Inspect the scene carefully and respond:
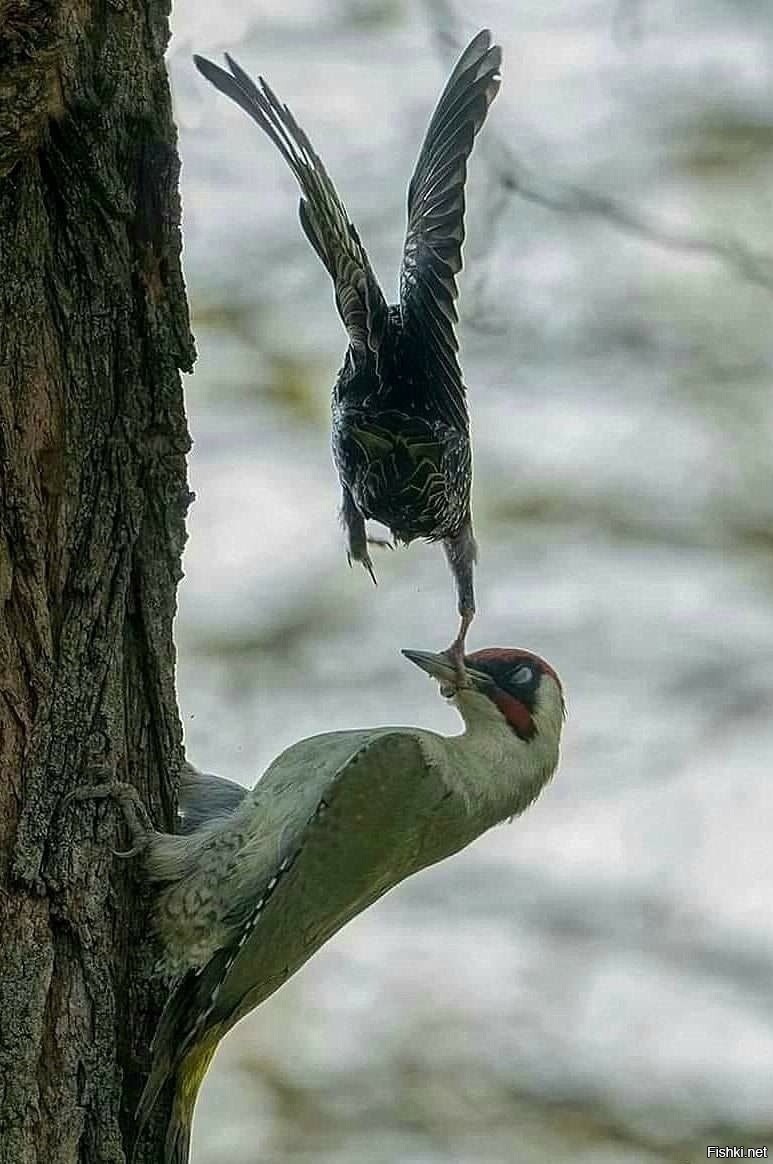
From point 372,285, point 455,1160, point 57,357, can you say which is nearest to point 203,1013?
point 57,357

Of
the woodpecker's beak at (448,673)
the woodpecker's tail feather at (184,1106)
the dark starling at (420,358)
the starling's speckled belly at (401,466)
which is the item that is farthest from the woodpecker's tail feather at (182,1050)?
the starling's speckled belly at (401,466)

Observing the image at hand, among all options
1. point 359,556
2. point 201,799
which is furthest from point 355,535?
point 201,799

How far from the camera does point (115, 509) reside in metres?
3.03

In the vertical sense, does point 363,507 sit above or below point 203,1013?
above

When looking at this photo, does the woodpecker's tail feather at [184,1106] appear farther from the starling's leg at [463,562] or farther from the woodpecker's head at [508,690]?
the starling's leg at [463,562]

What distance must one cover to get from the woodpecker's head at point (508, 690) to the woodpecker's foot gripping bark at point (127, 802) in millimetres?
1176

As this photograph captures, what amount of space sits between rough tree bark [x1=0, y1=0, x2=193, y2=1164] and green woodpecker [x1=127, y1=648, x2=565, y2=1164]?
0.26ft

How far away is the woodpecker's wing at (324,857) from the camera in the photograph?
320cm

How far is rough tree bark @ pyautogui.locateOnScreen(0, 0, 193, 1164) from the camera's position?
9.02ft

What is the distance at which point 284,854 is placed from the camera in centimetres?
344

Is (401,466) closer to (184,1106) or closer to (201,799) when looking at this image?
(201,799)

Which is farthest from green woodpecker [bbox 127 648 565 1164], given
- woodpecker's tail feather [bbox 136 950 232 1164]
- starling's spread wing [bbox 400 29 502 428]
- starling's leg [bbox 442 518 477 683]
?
starling's leg [bbox 442 518 477 683]

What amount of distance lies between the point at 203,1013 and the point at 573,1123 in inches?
172

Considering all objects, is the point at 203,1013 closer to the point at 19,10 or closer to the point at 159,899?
the point at 159,899
